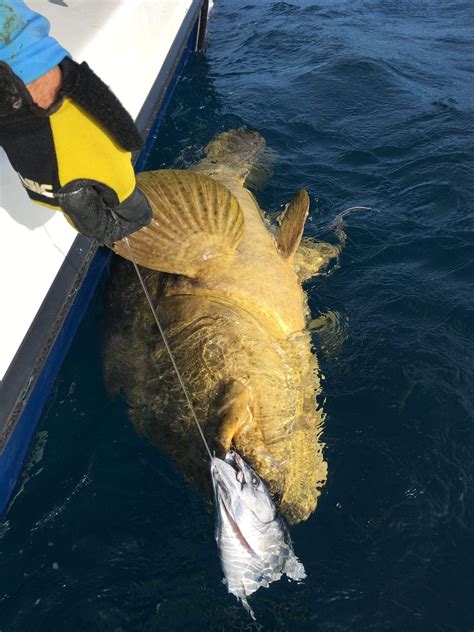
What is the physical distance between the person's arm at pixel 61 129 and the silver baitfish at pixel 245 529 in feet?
4.48

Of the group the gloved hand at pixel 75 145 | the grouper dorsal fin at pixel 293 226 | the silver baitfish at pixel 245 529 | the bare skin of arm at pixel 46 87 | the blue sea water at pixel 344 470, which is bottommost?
the blue sea water at pixel 344 470

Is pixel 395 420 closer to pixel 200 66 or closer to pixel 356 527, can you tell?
pixel 356 527

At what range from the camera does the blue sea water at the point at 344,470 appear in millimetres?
3182

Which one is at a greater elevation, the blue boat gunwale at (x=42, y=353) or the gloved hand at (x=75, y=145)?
the gloved hand at (x=75, y=145)

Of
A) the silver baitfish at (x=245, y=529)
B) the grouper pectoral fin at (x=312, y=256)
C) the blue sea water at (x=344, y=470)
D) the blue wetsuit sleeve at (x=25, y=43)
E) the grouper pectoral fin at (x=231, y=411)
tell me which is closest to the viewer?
the blue wetsuit sleeve at (x=25, y=43)

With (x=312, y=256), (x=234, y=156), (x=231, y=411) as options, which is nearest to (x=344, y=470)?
(x=231, y=411)

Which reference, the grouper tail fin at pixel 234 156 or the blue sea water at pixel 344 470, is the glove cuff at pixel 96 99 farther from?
the grouper tail fin at pixel 234 156

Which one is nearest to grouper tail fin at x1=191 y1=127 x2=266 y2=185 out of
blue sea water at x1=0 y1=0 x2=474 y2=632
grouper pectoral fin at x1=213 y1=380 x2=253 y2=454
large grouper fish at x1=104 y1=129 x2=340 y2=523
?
blue sea water at x1=0 y1=0 x2=474 y2=632

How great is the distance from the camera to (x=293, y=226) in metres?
4.37

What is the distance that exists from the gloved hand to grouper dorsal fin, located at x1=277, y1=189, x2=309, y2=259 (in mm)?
2015

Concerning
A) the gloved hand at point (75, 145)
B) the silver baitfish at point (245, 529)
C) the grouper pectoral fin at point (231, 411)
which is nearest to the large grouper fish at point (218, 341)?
the grouper pectoral fin at point (231, 411)

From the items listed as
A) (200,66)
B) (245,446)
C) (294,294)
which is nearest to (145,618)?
(245,446)

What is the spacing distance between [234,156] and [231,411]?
13.5 ft

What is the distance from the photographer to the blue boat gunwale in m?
3.53
